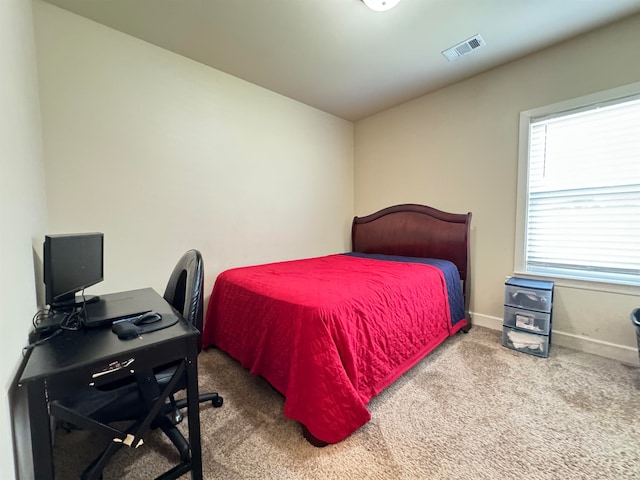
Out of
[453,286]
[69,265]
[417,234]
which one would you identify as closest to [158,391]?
[69,265]

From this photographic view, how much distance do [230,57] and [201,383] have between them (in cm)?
270

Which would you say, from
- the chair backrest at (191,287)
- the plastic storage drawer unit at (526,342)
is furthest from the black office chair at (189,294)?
the plastic storage drawer unit at (526,342)

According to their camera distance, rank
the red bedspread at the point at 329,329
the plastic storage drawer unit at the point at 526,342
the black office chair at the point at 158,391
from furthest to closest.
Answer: the plastic storage drawer unit at the point at 526,342 → the red bedspread at the point at 329,329 → the black office chair at the point at 158,391

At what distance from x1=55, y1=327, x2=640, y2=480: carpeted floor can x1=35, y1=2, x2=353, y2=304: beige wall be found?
124cm

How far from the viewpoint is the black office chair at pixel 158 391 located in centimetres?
109

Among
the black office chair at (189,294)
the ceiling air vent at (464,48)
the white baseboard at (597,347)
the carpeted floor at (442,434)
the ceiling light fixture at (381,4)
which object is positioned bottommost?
the carpeted floor at (442,434)

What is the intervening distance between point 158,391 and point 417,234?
282 centimetres

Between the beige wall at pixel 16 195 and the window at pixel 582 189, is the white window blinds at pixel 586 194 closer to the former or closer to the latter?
the window at pixel 582 189

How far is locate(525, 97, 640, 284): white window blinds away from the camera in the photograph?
6.90 feet

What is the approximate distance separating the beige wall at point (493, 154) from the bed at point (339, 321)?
0.90 ft

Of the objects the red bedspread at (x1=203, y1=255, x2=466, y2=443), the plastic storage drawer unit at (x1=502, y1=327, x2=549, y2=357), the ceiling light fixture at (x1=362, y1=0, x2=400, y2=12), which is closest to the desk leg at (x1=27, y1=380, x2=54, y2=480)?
the red bedspread at (x1=203, y1=255, x2=466, y2=443)

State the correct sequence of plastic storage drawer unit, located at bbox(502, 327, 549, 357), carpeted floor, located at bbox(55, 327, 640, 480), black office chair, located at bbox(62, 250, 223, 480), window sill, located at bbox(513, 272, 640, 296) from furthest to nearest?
plastic storage drawer unit, located at bbox(502, 327, 549, 357) → window sill, located at bbox(513, 272, 640, 296) → carpeted floor, located at bbox(55, 327, 640, 480) → black office chair, located at bbox(62, 250, 223, 480)

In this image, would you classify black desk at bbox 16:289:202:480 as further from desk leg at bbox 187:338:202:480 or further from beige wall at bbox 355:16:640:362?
beige wall at bbox 355:16:640:362

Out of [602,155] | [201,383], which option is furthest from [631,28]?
[201,383]
